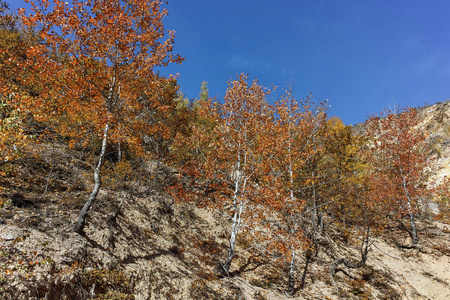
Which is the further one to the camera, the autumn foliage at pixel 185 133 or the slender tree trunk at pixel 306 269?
the slender tree trunk at pixel 306 269

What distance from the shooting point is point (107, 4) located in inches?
372

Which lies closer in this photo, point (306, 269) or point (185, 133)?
point (306, 269)

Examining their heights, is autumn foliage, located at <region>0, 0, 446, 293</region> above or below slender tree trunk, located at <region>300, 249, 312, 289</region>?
above

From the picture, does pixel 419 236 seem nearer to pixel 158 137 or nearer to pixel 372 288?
pixel 372 288

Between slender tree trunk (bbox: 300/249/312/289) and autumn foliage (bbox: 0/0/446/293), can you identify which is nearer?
autumn foliage (bbox: 0/0/446/293)

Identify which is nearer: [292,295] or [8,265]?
[8,265]

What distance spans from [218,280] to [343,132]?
20.2 m

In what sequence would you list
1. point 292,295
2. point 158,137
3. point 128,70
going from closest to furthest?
point 128,70, point 292,295, point 158,137

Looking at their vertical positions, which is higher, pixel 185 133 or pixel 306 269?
pixel 185 133

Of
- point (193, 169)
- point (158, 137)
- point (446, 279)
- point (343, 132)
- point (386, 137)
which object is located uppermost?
point (386, 137)

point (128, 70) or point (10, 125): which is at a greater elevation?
point (128, 70)

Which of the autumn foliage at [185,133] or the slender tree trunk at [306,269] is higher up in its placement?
the autumn foliage at [185,133]

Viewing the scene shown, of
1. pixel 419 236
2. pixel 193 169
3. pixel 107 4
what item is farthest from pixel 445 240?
pixel 107 4

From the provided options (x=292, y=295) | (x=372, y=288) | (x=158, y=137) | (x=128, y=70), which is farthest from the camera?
(x=158, y=137)
